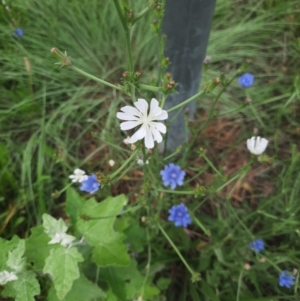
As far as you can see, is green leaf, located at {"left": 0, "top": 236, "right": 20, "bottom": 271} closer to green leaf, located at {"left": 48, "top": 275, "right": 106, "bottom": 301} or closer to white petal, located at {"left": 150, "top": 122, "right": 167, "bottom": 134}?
green leaf, located at {"left": 48, "top": 275, "right": 106, "bottom": 301}

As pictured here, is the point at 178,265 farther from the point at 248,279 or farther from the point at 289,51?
the point at 289,51

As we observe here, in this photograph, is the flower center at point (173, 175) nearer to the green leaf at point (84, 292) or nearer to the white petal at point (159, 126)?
the green leaf at point (84, 292)

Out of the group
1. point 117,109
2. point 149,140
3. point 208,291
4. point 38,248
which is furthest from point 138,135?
point 117,109

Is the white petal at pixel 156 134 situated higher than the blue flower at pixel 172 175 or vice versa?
the white petal at pixel 156 134

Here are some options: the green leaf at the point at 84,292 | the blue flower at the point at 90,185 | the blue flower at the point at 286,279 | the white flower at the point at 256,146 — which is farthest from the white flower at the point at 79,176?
the blue flower at the point at 286,279

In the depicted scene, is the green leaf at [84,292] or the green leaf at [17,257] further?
the green leaf at [84,292]

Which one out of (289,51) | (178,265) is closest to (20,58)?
(178,265)

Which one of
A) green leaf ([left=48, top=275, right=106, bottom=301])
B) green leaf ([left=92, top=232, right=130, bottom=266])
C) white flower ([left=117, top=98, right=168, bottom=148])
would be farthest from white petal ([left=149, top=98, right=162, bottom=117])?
green leaf ([left=48, top=275, right=106, bottom=301])
